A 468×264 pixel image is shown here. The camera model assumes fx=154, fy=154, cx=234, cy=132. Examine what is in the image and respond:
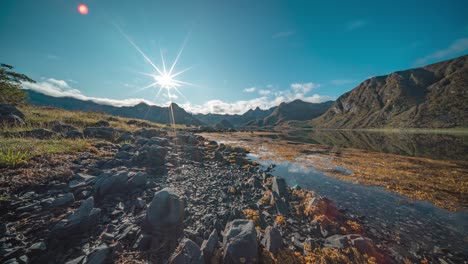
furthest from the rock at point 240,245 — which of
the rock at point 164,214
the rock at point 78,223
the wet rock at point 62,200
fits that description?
the wet rock at point 62,200

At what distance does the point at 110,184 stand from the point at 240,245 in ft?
21.5

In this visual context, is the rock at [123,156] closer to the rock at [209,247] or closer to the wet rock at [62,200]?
the wet rock at [62,200]

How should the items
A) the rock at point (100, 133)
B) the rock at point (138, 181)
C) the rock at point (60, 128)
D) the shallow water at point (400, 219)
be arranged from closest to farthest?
1. the shallow water at point (400, 219)
2. the rock at point (138, 181)
3. the rock at point (60, 128)
4. the rock at point (100, 133)

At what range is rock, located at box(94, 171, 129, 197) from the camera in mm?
6965

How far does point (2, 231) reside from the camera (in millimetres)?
4383

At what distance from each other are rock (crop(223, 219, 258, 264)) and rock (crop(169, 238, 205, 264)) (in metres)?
0.81

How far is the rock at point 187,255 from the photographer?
407 centimetres

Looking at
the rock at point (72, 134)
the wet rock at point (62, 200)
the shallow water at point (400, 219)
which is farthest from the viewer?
the rock at point (72, 134)

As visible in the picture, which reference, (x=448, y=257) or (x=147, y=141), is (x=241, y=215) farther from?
(x=147, y=141)

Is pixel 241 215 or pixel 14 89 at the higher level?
pixel 14 89

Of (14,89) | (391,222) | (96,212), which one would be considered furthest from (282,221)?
(14,89)

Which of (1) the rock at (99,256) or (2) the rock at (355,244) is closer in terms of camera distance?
(1) the rock at (99,256)

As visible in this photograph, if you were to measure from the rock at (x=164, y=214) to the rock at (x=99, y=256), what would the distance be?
124 centimetres

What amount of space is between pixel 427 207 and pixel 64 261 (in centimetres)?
1674
